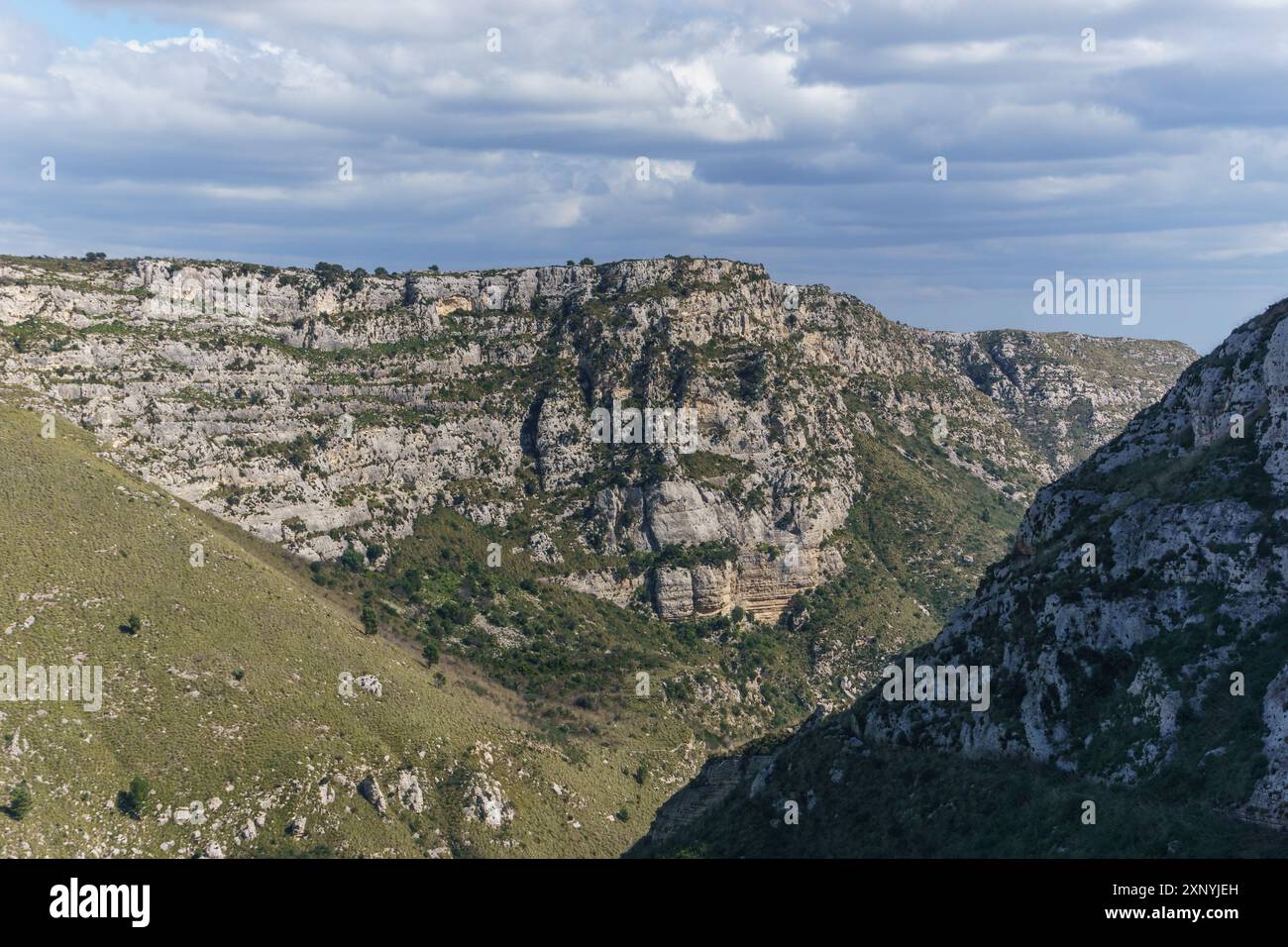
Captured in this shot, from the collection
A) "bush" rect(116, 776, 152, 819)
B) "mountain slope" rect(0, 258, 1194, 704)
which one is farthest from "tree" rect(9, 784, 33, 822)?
"mountain slope" rect(0, 258, 1194, 704)

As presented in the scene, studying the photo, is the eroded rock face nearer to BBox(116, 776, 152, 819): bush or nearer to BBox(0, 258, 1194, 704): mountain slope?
BBox(116, 776, 152, 819): bush

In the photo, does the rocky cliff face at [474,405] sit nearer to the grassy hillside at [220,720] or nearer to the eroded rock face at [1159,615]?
the grassy hillside at [220,720]

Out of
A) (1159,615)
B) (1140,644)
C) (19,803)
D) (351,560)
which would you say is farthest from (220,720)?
(1159,615)

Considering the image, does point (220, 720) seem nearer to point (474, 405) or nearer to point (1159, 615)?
point (1159, 615)

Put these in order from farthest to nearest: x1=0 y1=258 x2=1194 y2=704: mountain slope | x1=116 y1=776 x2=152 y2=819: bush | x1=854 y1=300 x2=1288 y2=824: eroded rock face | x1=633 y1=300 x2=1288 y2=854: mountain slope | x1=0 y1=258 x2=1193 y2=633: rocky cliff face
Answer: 1. x1=0 y1=258 x2=1194 y2=704: mountain slope
2. x1=0 y1=258 x2=1193 y2=633: rocky cliff face
3. x1=116 y1=776 x2=152 y2=819: bush
4. x1=854 y1=300 x2=1288 y2=824: eroded rock face
5. x1=633 y1=300 x2=1288 y2=854: mountain slope

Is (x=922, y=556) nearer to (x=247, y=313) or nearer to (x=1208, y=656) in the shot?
(x=247, y=313)

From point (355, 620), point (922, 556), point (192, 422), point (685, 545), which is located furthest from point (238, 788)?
point (922, 556)
